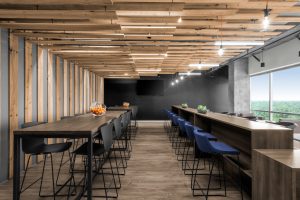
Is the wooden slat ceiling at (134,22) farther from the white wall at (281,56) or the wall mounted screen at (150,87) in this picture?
the wall mounted screen at (150,87)

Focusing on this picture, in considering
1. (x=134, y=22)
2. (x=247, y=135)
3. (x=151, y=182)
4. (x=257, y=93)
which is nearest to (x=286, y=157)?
Answer: (x=247, y=135)

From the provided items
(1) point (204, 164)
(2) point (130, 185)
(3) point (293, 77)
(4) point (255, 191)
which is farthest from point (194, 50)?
(3) point (293, 77)

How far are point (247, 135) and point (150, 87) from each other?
1036 cm

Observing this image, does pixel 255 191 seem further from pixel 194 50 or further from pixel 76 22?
pixel 194 50

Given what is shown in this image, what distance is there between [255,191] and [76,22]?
3.54 meters

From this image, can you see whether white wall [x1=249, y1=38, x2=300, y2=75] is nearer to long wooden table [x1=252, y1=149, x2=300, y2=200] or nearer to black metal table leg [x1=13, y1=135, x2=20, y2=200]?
long wooden table [x1=252, y1=149, x2=300, y2=200]

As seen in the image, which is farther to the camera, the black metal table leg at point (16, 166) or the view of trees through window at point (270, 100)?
the view of trees through window at point (270, 100)

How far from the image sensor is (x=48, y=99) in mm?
5859

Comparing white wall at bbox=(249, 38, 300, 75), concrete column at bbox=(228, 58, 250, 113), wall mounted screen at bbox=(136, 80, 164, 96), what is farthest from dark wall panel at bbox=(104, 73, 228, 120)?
white wall at bbox=(249, 38, 300, 75)

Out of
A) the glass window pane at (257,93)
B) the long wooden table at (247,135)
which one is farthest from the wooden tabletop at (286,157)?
the glass window pane at (257,93)

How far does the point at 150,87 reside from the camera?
46.2 feet

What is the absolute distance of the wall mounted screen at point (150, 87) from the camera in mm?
14102

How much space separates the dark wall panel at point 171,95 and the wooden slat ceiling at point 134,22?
7.79m

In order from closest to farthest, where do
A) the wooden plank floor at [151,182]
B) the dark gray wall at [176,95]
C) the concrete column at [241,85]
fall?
the wooden plank floor at [151,182] → the concrete column at [241,85] → the dark gray wall at [176,95]
